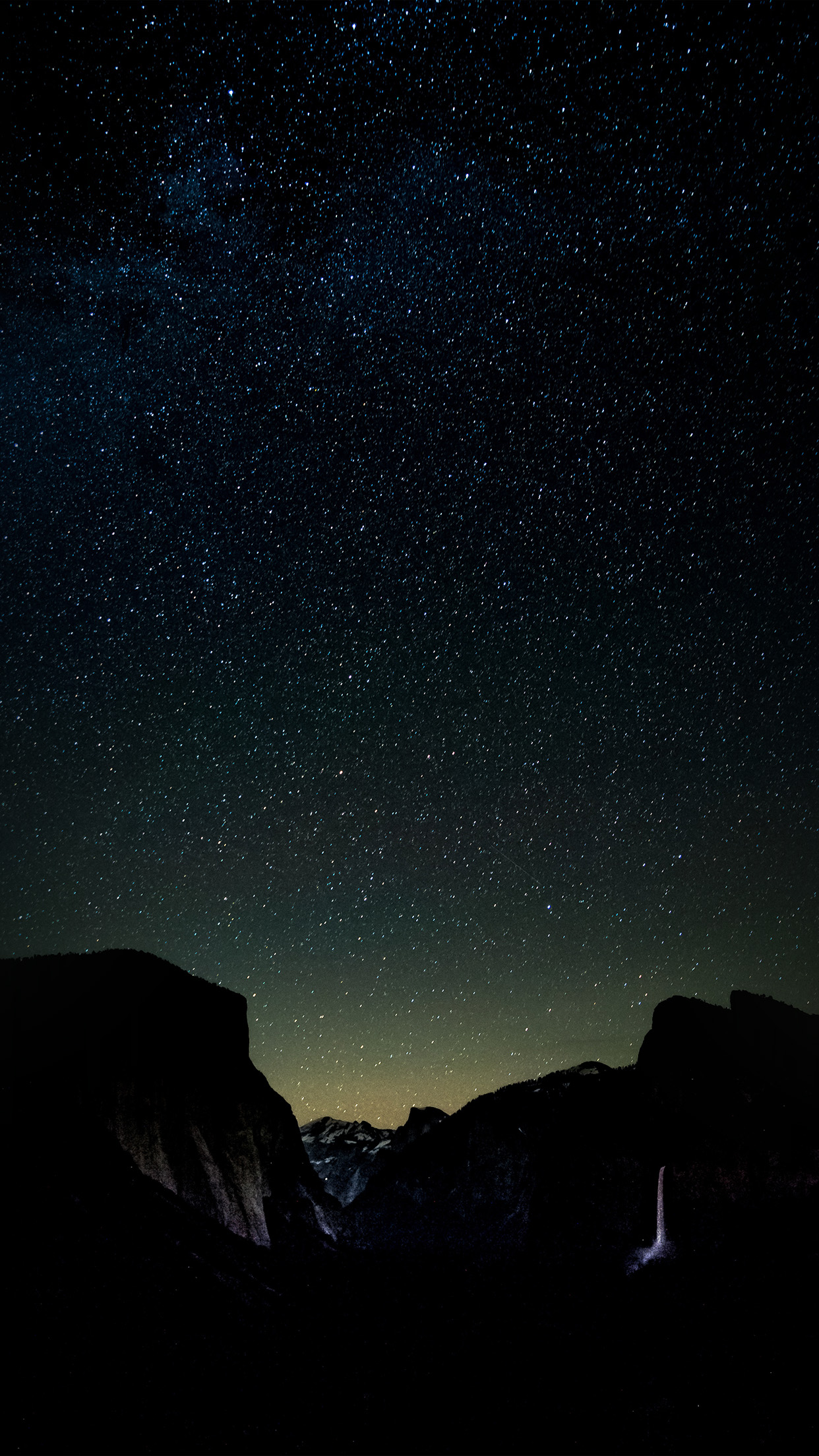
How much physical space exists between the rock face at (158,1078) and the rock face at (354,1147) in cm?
4833

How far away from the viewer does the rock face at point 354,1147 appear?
99.6 m

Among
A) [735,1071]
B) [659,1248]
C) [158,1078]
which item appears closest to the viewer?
[158,1078]

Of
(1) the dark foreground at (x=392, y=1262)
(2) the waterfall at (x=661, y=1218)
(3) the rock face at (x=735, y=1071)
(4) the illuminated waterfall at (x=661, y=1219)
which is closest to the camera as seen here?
(1) the dark foreground at (x=392, y=1262)

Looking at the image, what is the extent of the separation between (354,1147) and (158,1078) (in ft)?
295

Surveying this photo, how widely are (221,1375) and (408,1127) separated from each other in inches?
3446

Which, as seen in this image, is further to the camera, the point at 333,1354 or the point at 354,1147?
the point at 354,1147

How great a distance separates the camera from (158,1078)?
133ft

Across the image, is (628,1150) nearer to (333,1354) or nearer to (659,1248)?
(659,1248)

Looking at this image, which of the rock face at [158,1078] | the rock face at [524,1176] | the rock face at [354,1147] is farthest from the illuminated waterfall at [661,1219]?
the rock face at [354,1147]

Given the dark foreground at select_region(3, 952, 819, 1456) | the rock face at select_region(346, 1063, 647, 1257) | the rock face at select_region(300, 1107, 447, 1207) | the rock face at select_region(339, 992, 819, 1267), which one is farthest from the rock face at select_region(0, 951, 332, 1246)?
the rock face at select_region(300, 1107, 447, 1207)

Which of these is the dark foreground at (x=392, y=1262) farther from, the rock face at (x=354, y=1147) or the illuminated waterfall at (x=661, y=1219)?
the rock face at (x=354, y=1147)

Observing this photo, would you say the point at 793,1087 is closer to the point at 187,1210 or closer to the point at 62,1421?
the point at 187,1210

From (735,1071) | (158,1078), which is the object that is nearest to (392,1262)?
(158,1078)

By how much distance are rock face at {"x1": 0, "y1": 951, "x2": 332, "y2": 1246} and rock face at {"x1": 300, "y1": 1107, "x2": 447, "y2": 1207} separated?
48.3 metres
